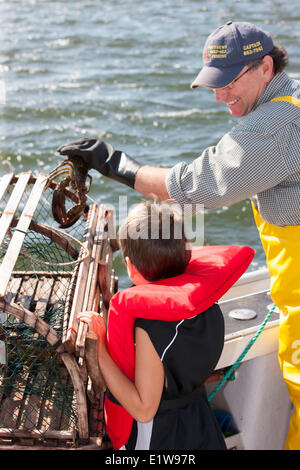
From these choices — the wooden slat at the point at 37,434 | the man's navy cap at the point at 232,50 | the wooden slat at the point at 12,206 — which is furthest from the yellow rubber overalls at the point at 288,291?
the wooden slat at the point at 12,206

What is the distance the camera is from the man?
228 centimetres

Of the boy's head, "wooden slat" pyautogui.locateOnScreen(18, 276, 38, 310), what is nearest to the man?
the boy's head

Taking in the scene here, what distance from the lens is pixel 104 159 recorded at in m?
2.88

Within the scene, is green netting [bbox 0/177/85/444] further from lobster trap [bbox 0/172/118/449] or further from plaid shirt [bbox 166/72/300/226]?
plaid shirt [bbox 166/72/300/226]

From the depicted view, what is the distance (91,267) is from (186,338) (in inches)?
36.2

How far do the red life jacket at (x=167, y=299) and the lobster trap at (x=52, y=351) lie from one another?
7.1 inches

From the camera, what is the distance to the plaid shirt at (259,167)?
7.45ft

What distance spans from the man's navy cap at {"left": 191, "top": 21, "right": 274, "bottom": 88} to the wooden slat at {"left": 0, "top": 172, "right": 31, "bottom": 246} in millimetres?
1046

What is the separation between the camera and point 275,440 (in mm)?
3135

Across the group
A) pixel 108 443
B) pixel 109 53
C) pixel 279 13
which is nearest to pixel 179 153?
pixel 109 53

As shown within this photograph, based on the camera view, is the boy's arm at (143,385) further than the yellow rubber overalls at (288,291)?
No

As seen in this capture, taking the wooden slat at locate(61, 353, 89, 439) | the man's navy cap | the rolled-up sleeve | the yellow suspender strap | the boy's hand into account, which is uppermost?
the man's navy cap

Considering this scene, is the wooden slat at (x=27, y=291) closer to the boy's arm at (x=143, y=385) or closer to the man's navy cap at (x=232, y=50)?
the boy's arm at (x=143, y=385)

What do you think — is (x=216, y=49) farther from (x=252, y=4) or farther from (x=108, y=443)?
(x=252, y=4)
